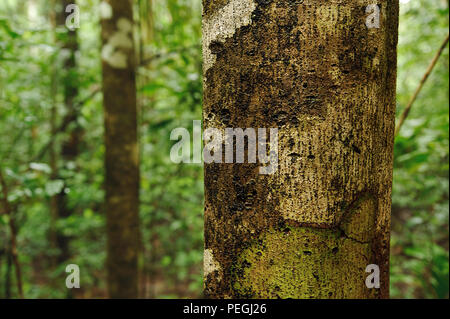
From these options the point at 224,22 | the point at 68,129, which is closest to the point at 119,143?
the point at 224,22

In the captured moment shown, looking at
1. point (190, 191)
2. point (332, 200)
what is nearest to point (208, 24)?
point (332, 200)

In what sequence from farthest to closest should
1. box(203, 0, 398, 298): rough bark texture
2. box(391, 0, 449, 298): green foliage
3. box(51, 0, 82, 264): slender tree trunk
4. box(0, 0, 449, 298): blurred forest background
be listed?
box(51, 0, 82, 264): slender tree trunk < box(0, 0, 449, 298): blurred forest background < box(391, 0, 449, 298): green foliage < box(203, 0, 398, 298): rough bark texture

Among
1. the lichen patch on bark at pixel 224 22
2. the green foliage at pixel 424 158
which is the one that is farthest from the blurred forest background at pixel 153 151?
the lichen patch on bark at pixel 224 22

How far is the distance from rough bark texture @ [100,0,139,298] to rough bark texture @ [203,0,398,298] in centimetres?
172

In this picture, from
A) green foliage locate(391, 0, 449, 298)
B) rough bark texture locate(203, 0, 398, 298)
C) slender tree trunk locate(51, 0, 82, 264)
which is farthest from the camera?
slender tree trunk locate(51, 0, 82, 264)

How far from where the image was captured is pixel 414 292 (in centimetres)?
397

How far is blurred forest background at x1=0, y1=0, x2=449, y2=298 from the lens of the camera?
94.0 inches

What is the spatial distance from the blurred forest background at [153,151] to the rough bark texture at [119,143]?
27cm

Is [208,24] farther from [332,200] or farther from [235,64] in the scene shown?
[332,200]

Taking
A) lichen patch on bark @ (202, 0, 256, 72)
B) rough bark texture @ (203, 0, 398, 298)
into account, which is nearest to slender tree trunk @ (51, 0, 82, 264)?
lichen patch on bark @ (202, 0, 256, 72)

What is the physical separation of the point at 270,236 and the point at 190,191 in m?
2.81

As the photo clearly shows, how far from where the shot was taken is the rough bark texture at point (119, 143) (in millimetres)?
2232

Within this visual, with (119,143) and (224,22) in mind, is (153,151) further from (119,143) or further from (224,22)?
(224,22)

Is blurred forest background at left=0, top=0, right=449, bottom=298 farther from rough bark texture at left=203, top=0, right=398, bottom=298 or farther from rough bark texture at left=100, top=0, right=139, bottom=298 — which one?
rough bark texture at left=203, top=0, right=398, bottom=298
